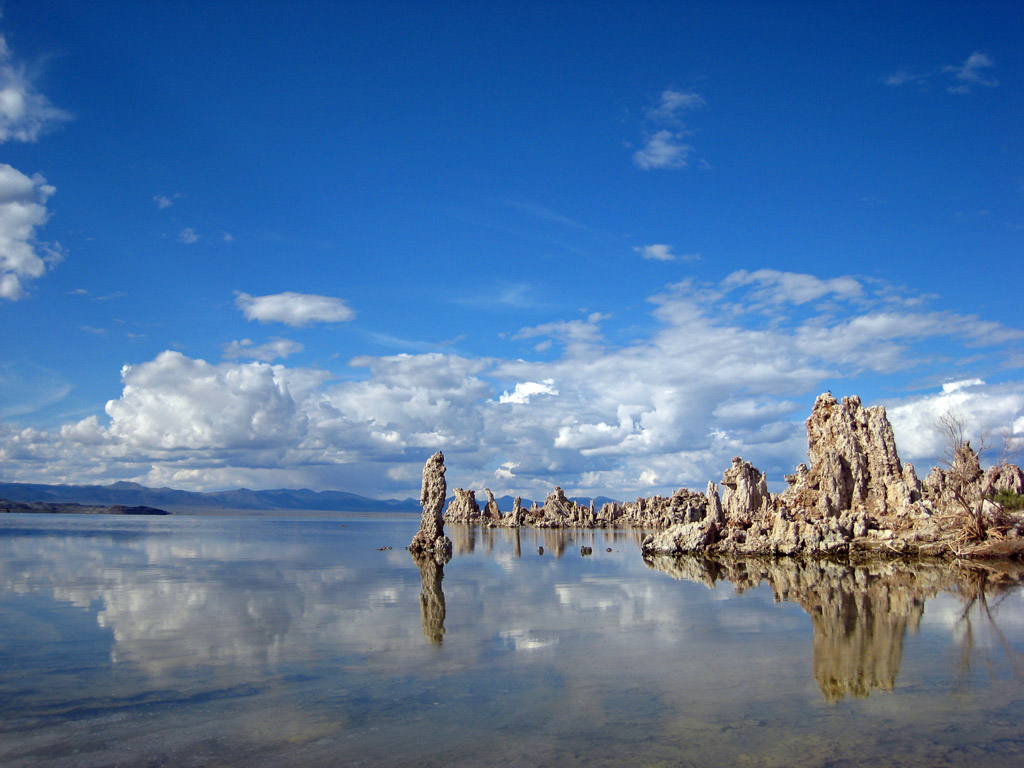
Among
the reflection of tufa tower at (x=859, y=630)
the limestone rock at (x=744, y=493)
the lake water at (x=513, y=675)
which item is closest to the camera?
the lake water at (x=513, y=675)

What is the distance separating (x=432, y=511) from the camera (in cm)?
4466

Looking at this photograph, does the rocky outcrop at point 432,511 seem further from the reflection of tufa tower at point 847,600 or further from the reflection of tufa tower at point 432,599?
the reflection of tufa tower at point 847,600

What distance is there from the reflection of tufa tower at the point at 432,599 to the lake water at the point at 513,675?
17 centimetres

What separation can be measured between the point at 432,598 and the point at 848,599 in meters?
14.0

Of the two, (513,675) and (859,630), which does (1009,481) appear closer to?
(859,630)

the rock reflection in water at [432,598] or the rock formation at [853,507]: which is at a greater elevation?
the rock formation at [853,507]

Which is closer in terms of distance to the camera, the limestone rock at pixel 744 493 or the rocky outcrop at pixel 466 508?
the limestone rock at pixel 744 493

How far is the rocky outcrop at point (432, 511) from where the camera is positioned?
144ft

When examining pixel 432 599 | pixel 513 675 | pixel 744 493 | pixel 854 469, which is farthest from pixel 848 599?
pixel 744 493

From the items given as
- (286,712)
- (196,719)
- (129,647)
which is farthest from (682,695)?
(129,647)

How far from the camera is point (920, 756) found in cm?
852

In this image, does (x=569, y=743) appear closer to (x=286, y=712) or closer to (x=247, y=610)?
(x=286, y=712)

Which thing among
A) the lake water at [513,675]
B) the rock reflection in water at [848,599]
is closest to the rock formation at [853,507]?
the rock reflection in water at [848,599]

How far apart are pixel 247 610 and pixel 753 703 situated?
612 inches
